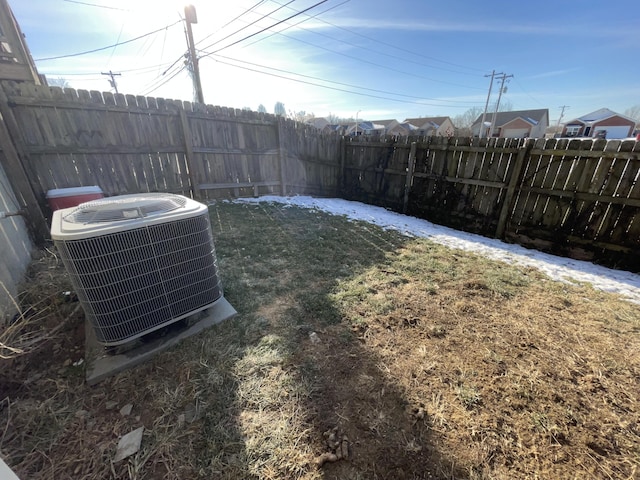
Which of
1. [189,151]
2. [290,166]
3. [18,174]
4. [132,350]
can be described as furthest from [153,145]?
[132,350]

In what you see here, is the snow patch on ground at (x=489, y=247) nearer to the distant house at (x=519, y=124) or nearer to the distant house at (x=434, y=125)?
the distant house at (x=519, y=124)

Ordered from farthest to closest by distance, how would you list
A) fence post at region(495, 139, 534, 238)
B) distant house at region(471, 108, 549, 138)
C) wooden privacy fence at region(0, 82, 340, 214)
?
distant house at region(471, 108, 549, 138) → fence post at region(495, 139, 534, 238) → wooden privacy fence at region(0, 82, 340, 214)

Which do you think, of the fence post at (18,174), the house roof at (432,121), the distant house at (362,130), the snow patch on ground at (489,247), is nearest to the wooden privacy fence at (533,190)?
the snow patch on ground at (489,247)

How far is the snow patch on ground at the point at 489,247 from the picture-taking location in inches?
126

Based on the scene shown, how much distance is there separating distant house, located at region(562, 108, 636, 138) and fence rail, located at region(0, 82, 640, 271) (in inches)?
1663

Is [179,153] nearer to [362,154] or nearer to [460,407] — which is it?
[362,154]

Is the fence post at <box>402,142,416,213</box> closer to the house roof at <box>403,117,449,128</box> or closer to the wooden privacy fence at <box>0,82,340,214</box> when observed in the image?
the wooden privacy fence at <box>0,82,340,214</box>

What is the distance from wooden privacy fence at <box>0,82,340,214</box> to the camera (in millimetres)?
3666

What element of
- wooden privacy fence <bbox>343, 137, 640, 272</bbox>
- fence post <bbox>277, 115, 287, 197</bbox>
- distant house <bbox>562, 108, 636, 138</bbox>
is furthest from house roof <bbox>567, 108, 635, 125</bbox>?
fence post <bbox>277, 115, 287, 197</bbox>

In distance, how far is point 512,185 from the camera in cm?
438

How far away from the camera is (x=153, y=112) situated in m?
4.69

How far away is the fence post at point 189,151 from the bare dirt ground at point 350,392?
3.21 meters

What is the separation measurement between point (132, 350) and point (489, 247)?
16.6ft

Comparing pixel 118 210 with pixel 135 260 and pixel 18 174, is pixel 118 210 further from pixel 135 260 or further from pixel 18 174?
pixel 18 174
